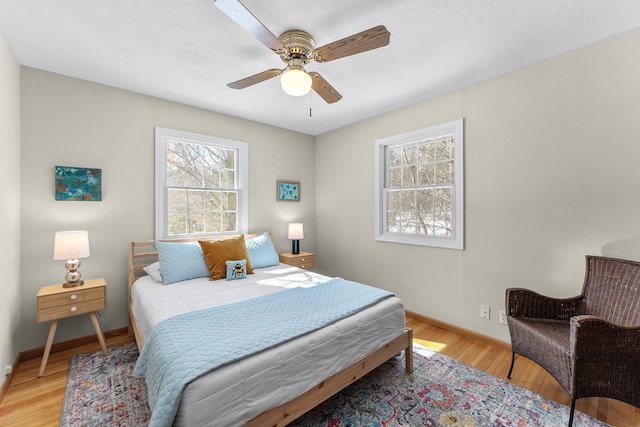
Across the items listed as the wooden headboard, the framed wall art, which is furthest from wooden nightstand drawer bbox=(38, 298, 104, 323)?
the framed wall art

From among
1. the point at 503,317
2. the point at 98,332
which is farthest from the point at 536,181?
the point at 98,332

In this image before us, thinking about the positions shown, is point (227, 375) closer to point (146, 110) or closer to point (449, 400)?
point (449, 400)

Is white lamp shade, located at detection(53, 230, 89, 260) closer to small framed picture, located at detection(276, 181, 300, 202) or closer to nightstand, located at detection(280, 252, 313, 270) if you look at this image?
nightstand, located at detection(280, 252, 313, 270)

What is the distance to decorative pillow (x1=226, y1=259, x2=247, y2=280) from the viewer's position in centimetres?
280

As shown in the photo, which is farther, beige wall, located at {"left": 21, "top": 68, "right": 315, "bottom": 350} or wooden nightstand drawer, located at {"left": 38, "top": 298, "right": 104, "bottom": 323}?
beige wall, located at {"left": 21, "top": 68, "right": 315, "bottom": 350}

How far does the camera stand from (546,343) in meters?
1.82

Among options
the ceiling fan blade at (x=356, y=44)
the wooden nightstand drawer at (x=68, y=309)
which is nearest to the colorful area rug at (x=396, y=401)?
the wooden nightstand drawer at (x=68, y=309)

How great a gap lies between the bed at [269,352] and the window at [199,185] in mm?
603

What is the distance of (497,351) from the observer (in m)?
2.58

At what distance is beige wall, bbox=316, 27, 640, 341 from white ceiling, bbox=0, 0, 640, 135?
236 millimetres

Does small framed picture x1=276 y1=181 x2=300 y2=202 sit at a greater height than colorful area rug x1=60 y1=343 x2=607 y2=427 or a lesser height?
greater

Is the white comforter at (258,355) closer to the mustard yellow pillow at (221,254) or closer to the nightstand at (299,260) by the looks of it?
the mustard yellow pillow at (221,254)

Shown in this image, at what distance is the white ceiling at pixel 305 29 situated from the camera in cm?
176

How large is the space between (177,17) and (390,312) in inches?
103
